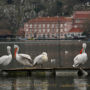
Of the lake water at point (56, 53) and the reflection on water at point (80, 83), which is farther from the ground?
the reflection on water at point (80, 83)

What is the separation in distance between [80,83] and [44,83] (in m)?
1.83

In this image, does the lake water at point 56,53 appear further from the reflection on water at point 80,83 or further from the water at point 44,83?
the reflection on water at point 80,83

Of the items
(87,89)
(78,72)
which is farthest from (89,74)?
(87,89)

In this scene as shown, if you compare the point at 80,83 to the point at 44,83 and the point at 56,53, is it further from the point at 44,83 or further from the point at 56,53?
the point at 56,53

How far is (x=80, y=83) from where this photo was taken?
30.8 meters

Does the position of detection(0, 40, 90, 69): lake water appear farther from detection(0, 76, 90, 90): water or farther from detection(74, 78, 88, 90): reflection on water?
detection(74, 78, 88, 90): reflection on water

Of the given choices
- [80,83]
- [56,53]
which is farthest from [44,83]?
[56,53]

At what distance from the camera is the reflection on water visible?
29266 mm

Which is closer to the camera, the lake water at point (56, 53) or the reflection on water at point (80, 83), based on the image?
the reflection on water at point (80, 83)

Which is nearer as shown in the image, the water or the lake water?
the water

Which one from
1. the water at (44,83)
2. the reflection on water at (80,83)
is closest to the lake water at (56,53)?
the water at (44,83)

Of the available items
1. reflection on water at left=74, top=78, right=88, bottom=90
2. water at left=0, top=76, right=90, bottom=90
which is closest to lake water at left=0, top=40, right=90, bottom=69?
water at left=0, top=76, right=90, bottom=90

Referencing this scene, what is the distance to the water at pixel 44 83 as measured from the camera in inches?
1156

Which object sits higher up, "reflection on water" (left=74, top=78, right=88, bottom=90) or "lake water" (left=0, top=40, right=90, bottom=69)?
"reflection on water" (left=74, top=78, right=88, bottom=90)
